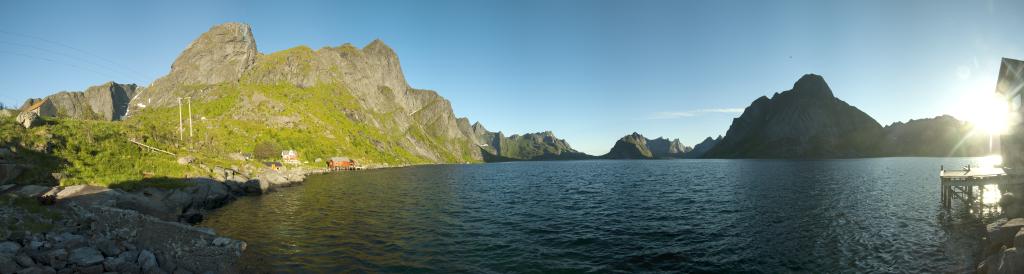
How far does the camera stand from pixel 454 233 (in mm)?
30359

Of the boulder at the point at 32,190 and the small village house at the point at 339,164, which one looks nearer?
the boulder at the point at 32,190

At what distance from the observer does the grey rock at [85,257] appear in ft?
52.7

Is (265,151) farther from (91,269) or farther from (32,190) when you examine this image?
(91,269)

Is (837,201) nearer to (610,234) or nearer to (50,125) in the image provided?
(610,234)

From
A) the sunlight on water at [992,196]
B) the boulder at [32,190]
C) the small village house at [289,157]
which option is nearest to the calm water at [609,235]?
the sunlight on water at [992,196]

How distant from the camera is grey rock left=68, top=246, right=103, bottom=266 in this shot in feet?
52.7

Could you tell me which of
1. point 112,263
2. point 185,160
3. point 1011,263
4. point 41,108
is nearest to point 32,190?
point 112,263

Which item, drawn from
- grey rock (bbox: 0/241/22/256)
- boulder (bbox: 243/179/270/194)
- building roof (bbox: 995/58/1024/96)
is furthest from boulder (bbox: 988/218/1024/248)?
boulder (bbox: 243/179/270/194)

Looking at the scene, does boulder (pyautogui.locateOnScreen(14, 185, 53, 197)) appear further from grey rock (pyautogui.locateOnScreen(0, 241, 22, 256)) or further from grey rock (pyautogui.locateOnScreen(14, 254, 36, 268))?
grey rock (pyautogui.locateOnScreen(14, 254, 36, 268))

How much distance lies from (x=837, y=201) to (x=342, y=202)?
59868mm

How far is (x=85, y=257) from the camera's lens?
16.4m

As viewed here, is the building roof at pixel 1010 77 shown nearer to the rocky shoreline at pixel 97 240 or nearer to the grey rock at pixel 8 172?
the rocky shoreline at pixel 97 240

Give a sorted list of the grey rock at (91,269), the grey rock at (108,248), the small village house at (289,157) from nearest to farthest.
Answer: the grey rock at (91,269) < the grey rock at (108,248) < the small village house at (289,157)

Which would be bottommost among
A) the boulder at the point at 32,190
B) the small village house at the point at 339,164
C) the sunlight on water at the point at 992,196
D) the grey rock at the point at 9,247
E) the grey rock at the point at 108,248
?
the small village house at the point at 339,164
